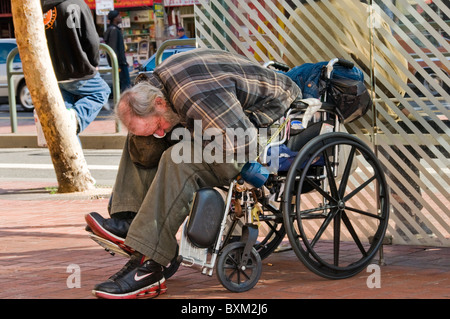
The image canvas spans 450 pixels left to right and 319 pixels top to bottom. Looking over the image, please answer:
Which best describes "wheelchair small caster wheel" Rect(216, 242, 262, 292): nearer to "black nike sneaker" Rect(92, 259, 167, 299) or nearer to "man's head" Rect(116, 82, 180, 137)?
"black nike sneaker" Rect(92, 259, 167, 299)

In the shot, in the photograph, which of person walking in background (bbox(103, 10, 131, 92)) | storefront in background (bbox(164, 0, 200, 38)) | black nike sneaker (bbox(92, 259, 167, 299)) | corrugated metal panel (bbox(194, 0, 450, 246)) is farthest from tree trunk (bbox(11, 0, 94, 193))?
storefront in background (bbox(164, 0, 200, 38))

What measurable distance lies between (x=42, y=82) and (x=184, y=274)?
3.57 m

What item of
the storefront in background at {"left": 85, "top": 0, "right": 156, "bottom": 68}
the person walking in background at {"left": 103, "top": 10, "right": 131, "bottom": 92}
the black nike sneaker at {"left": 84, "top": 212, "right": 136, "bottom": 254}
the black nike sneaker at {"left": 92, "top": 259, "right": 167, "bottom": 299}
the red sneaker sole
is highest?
the black nike sneaker at {"left": 84, "top": 212, "right": 136, "bottom": 254}

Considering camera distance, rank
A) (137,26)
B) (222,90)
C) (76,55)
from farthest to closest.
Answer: (137,26) → (76,55) → (222,90)

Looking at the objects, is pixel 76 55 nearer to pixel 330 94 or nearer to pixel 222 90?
pixel 330 94

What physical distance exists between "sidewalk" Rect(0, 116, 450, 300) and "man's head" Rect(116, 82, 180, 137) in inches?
29.3

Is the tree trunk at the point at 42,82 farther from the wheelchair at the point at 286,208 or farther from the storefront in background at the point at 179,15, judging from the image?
the storefront in background at the point at 179,15

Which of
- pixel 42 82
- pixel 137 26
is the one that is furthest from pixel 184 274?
pixel 137 26

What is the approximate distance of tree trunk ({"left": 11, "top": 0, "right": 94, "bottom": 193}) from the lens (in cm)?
766

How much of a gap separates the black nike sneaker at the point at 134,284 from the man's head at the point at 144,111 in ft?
2.11

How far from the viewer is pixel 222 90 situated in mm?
4008

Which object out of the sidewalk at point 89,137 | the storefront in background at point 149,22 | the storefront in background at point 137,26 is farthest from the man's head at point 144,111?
the storefront in background at point 137,26

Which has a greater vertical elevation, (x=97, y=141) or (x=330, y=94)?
(x=330, y=94)

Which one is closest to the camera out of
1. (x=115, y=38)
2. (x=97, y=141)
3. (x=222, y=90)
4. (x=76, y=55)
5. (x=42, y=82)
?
(x=222, y=90)
